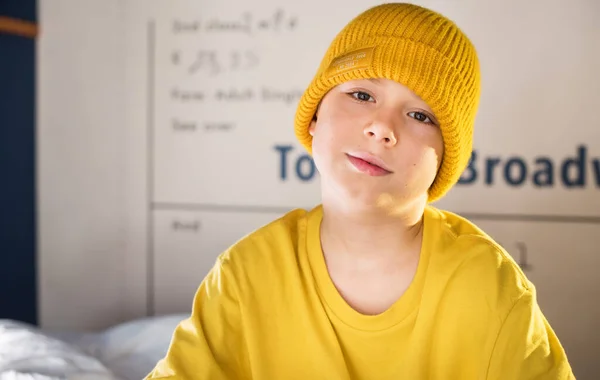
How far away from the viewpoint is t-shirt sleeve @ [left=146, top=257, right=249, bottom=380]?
0.92 m

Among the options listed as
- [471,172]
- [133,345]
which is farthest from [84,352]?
[471,172]

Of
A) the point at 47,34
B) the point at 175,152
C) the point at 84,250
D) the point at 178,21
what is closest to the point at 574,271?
the point at 175,152

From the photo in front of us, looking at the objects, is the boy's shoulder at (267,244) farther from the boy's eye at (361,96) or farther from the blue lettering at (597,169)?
the blue lettering at (597,169)

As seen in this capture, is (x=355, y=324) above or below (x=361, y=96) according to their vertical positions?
below

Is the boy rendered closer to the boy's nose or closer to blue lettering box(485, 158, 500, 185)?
the boy's nose

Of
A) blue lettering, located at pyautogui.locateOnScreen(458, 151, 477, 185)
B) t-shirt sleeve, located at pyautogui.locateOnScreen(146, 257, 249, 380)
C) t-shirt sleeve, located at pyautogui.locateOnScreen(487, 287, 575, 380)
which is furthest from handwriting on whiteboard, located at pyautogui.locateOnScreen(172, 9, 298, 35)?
t-shirt sleeve, located at pyautogui.locateOnScreen(487, 287, 575, 380)

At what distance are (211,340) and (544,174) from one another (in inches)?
42.7

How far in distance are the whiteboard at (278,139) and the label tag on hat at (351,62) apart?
788mm

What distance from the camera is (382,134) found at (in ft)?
→ 2.94

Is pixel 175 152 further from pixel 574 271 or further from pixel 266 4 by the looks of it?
pixel 574 271

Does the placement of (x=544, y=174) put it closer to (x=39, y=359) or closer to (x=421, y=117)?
(x=421, y=117)

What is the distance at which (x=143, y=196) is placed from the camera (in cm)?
192

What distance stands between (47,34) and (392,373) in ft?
5.03

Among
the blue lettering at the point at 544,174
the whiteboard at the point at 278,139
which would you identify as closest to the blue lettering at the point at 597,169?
the whiteboard at the point at 278,139
